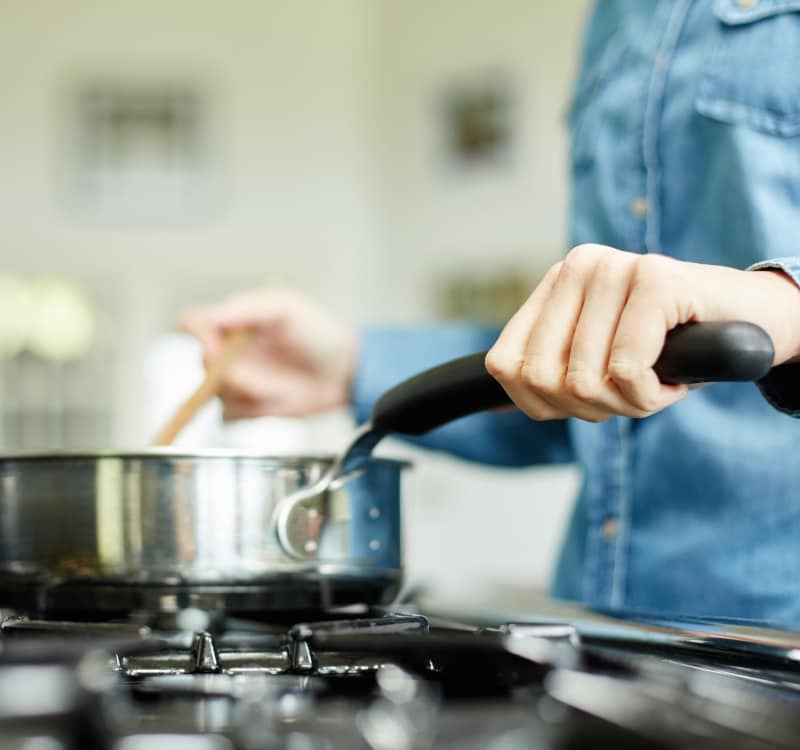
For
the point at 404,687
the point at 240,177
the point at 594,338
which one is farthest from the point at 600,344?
the point at 240,177

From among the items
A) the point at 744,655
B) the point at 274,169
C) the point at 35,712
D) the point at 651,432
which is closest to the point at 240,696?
the point at 35,712

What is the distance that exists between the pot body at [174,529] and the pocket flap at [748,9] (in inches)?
14.4

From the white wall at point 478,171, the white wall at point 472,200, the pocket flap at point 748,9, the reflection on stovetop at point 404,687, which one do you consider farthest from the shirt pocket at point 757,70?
the white wall at point 478,171

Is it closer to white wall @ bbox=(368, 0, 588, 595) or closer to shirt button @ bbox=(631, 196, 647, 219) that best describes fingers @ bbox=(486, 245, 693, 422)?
shirt button @ bbox=(631, 196, 647, 219)

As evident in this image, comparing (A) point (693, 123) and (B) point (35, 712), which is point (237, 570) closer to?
(B) point (35, 712)

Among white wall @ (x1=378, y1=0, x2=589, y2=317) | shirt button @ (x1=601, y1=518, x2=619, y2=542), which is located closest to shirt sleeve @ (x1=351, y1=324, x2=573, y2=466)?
shirt button @ (x1=601, y1=518, x2=619, y2=542)

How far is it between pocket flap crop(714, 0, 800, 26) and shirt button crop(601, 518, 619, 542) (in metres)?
0.32

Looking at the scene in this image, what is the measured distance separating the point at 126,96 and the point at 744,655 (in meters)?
4.05

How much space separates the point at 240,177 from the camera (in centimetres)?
405

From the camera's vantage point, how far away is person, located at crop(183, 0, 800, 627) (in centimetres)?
61

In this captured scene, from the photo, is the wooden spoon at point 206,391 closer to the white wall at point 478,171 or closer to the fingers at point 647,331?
the fingers at point 647,331

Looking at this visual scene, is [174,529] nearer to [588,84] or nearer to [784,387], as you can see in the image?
[784,387]

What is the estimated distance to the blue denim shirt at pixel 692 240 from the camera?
61cm

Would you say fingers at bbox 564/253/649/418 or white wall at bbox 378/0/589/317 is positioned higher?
white wall at bbox 378/0/589/317
